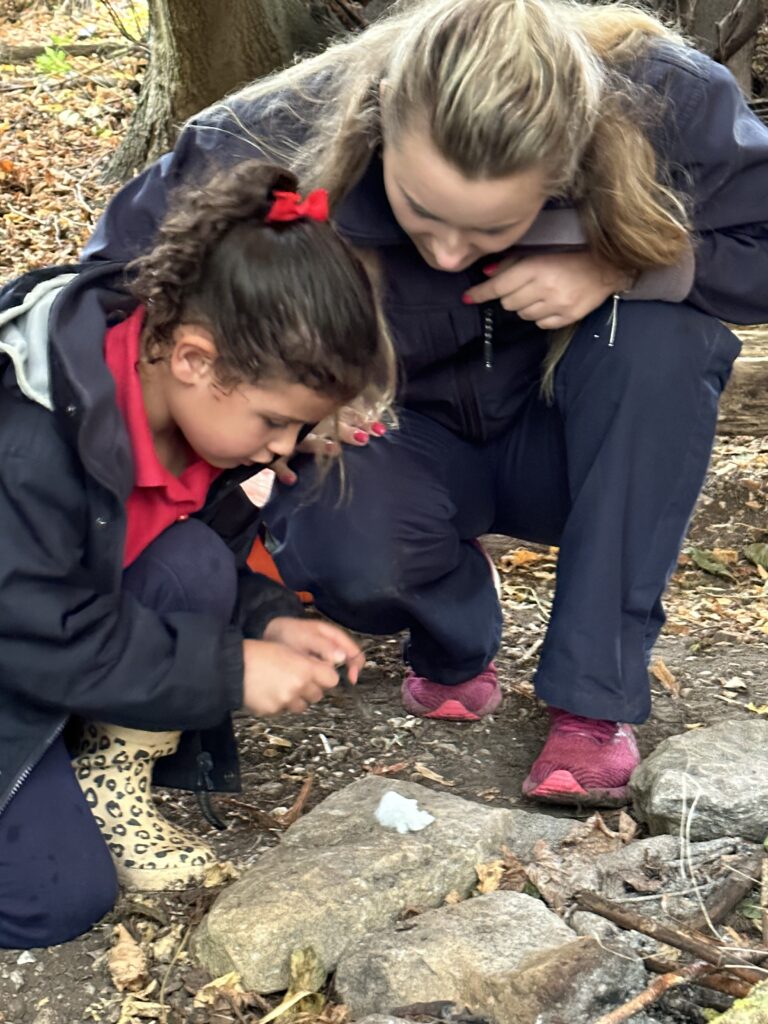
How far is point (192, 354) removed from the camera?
1995 millimetres

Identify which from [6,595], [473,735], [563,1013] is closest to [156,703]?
[6,595]

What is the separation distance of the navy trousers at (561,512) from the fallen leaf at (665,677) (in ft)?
1.40

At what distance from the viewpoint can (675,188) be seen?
7.88 feet

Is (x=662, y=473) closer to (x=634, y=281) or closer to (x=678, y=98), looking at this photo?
(x=634, y=281)

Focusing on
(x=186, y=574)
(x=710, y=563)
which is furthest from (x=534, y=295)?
(x=710, y=563)

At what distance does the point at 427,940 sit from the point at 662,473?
103 centimetres

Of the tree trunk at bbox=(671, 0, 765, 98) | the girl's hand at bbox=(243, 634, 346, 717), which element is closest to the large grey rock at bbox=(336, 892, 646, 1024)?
the girl's hand at bbox=(243, 634, 346, 717)

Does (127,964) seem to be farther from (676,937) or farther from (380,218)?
(380,218)

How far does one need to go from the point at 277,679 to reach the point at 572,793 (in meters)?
0.71

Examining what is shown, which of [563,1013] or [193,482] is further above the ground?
[193,482]

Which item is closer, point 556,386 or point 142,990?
point 142,990

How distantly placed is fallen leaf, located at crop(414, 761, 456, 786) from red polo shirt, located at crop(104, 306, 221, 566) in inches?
29.3

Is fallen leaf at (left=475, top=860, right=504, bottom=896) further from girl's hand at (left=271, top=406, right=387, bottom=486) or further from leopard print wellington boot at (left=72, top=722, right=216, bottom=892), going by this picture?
girl's hand at (left=271, top=406, right=387, bottom=486)

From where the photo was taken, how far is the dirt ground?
1.94 meters
